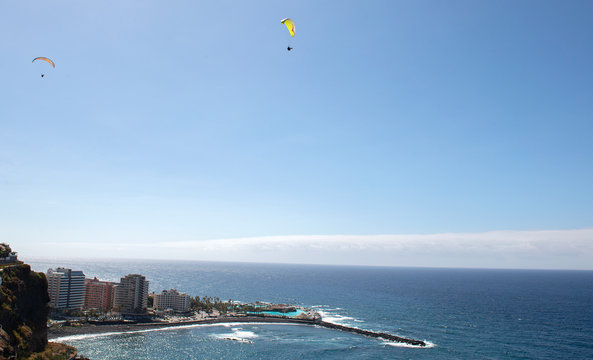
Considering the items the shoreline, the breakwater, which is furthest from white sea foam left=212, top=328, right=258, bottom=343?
the breakwater

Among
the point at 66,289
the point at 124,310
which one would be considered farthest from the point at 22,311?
the point at 66,289

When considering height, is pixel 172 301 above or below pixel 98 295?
below

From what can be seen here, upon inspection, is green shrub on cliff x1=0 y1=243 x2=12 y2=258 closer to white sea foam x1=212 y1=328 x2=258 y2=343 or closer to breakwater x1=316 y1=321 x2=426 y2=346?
white sea foam x1=212 y1=328 x2=258 y2=343

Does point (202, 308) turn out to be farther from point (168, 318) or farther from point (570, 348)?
point (570, 348)

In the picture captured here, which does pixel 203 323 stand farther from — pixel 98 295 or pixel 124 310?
pixel 98 295

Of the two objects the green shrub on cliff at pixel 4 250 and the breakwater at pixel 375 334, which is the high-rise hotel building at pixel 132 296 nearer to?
the green shrub on cliff at pixel 4 250

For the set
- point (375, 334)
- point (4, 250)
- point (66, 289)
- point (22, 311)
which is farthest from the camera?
point (66, 289)

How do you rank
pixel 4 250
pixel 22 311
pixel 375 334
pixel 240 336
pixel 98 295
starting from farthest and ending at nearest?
pixel 98 295 < pixel 375 334 < pixel 240 336 < pixel 4 250 < pixel 22 311
